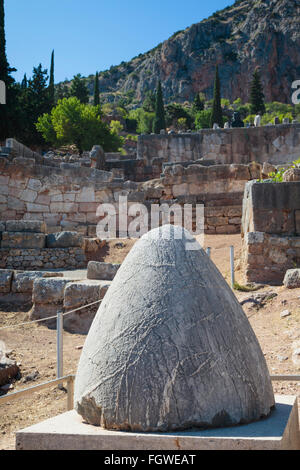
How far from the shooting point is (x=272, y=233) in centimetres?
796

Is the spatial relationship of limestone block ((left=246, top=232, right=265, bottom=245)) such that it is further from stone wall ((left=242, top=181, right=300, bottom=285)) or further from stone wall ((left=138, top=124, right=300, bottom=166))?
stone wall ((left=138, top=124, right=300, bottom=166))

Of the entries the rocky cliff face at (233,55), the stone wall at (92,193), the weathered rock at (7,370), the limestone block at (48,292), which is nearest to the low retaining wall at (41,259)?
the limestone block at (48,292)

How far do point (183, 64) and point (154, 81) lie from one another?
6.34 meters

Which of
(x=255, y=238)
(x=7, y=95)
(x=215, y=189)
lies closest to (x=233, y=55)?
(x=7, y=95)

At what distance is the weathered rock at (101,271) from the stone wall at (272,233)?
2.28 meters

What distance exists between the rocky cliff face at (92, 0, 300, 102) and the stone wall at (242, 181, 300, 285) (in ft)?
222

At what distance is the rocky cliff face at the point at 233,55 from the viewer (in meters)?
74.1

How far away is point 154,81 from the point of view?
86188 mm

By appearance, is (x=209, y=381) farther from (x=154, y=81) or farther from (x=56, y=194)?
(x=154, y=81)

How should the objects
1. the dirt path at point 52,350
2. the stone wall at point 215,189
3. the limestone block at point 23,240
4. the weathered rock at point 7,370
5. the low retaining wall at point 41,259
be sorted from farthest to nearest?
1. the stone wall at point 215,189
2. the limestone block at point 23,240
3. the low retaining wall at point 41,259
4. the weathered rock at point 7,370
5. the dirt path at point 52,350

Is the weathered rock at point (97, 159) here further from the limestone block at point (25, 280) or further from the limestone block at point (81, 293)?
the limestone block at point (81, 293)

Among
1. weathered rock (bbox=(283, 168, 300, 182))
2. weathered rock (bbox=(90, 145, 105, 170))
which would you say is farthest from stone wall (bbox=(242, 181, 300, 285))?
weathered rock (bbox=(90, 145, 105, 170))

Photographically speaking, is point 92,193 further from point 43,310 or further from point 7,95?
point 7,95

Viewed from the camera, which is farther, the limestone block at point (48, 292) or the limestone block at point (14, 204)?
the limestone block at point (14, 204)
